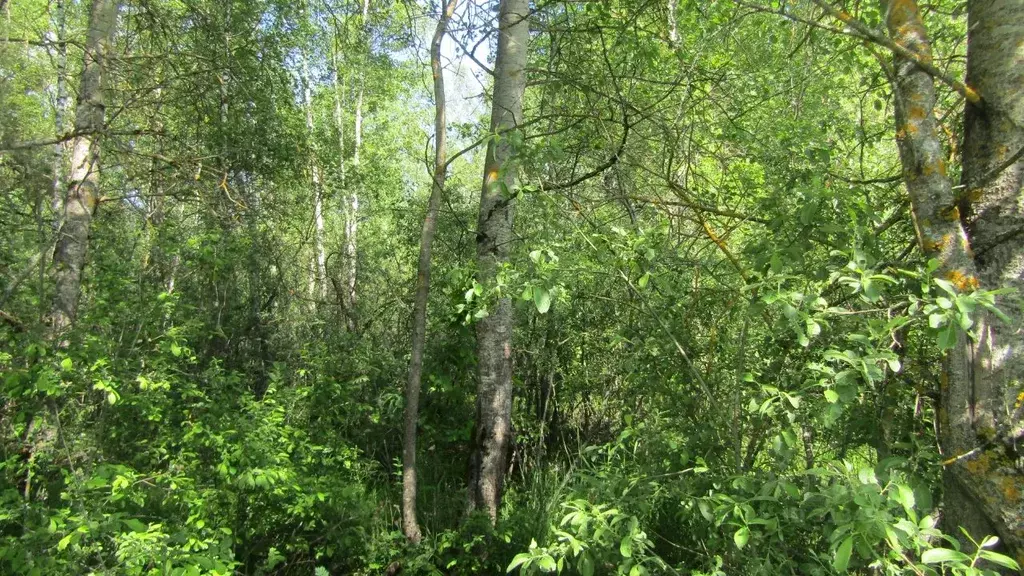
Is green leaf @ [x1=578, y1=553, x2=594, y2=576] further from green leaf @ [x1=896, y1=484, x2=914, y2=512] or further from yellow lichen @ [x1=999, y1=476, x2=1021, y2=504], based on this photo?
yellow lichen @ [x1=999, y1=476, x2=1021, y2=504]

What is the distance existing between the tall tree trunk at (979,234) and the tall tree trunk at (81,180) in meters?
5.09

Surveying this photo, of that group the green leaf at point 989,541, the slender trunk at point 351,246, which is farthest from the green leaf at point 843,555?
the slender trunk at point 351,246

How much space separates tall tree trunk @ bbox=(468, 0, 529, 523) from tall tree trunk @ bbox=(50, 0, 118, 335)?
2.96m

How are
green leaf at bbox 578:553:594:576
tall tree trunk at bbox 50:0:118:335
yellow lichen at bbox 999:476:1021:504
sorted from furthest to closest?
1. tall tree trunk at bbox 50:0:118:335
2. green leaf at bbox 578:553:594:576
3. yellow lichen at bbox 999:476:1021:504

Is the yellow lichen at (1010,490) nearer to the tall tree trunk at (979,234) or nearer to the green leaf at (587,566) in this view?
the tall tree trunk at (979,234)

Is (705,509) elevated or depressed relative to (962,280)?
depressed

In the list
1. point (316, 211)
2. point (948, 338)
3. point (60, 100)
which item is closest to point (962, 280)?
point (948, 338)

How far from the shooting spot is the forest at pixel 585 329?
6.81ft

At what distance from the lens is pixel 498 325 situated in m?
4.24

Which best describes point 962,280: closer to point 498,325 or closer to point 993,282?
point 993,282

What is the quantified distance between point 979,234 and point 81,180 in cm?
548

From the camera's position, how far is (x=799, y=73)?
399cm

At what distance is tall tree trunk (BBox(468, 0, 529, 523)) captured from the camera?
4.12 metres

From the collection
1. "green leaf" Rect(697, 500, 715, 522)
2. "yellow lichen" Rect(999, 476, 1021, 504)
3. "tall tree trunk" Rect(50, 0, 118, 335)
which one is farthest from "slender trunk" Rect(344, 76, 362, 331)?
"yellow lichen" Rect(999, 476, 1021, 504)
